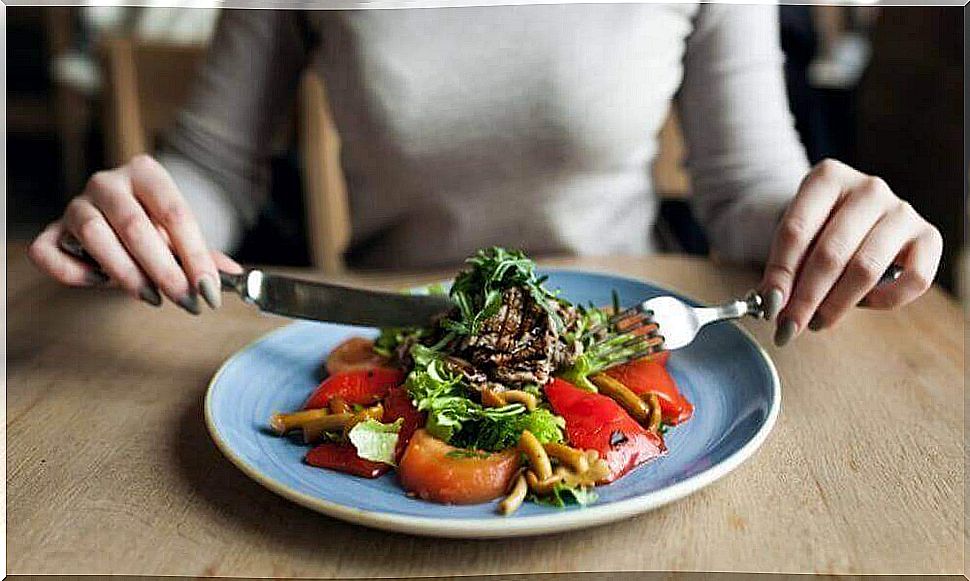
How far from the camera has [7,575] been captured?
596 millimetres

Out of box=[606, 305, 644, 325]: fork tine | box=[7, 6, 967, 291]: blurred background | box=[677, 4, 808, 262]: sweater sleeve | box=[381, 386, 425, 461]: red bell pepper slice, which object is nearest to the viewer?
box=[381, 386, 425, 461]: red bell pepper slice

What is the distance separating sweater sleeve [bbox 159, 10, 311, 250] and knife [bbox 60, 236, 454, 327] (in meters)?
0.38

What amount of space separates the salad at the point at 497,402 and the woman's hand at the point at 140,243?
0.14 meters

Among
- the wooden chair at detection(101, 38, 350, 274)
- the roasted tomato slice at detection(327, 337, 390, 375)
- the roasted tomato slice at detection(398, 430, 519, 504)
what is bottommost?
the wooden chair at detection(101, 38, 350, 274)

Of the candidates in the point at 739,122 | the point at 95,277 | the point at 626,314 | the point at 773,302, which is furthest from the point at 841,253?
the point at 95,277

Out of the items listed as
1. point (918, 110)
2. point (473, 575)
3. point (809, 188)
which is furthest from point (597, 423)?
point (918, 110)

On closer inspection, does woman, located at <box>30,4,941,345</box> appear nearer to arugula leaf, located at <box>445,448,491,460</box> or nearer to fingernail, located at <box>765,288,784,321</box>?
fingernail, located at <box>765,288,784,321</box>

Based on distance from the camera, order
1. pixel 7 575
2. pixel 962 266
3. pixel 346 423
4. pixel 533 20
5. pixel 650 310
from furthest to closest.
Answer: pixel 962 266, pixel 533 20, pixel 650 310, pixel 346 423, pixel 7 575

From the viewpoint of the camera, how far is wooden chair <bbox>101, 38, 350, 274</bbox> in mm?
1634

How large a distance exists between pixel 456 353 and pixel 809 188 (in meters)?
0.33

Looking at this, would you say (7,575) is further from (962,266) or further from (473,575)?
(962,266)

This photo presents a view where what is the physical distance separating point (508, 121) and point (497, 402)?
52 centimetres

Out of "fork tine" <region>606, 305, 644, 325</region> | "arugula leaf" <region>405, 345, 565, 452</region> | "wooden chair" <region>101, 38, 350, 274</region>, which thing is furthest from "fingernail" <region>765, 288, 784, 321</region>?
"wooden chair" <region>101, 38, 350, 274</region>

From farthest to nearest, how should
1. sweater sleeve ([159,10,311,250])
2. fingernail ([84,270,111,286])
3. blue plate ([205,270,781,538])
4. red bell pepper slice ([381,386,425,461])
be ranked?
sweater sleeve ([159,10,311,250]), fingernail ([84,270,111,286]), red bell pepper slice ([381,386,425,461]), blue plate ([205,270,781,538])
